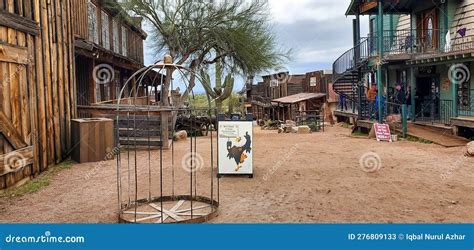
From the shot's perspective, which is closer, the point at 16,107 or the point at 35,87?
the point at 16,107

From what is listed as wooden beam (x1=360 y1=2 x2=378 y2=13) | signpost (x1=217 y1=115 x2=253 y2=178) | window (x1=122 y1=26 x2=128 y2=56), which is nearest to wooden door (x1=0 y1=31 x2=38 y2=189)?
signpost (x1=217 y1=115 x2=253 y2=178)

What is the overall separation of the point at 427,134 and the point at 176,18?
1348 cm

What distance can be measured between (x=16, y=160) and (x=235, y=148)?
14.2 ft

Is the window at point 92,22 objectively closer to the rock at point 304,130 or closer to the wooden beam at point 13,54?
the wooden beam at point 13,54

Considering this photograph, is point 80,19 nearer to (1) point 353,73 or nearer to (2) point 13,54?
(2) point 13,54

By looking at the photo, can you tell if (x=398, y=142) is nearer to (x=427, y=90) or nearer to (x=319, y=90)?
(x=427, y=90)

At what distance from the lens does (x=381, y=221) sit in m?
5.75

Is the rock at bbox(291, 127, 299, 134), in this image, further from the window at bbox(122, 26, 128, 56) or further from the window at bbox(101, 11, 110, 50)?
the window at bbox(101, 11, 110, 50)

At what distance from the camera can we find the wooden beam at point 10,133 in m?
7.73

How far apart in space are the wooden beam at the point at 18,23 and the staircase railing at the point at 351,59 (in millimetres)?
13871

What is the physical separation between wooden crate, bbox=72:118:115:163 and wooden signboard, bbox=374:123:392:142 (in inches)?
388

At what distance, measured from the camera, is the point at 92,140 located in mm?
10906

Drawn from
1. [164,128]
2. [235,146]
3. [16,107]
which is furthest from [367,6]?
[16,107]

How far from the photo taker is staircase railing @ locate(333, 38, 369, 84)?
62.9 ft
